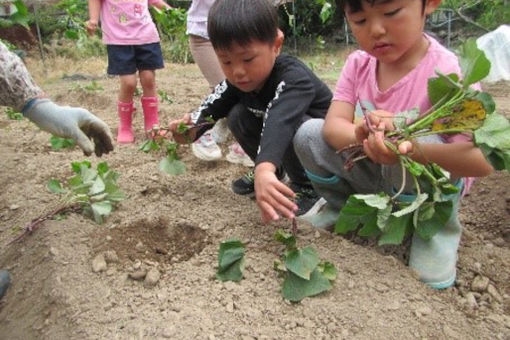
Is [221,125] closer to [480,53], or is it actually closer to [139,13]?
[139,13]

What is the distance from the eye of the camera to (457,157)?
50.6 inches

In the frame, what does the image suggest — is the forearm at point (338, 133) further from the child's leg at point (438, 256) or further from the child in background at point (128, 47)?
the child in background at point (128, 47)

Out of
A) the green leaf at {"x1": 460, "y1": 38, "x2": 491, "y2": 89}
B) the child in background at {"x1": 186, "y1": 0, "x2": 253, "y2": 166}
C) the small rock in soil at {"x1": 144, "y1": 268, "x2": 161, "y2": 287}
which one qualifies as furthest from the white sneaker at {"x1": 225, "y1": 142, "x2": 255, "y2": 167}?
the green leaf at {"x1": 460, "y1": 38, "x2": 491, "y2": 89}

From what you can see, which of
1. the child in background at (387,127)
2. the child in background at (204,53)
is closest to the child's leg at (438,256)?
the child in background at (387,127)

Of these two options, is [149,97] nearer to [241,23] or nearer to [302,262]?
[241,23]

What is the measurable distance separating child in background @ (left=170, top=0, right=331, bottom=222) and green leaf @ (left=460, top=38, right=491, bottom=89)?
0.50 m

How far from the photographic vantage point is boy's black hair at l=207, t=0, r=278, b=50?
1.58m

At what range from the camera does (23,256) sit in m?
1.62

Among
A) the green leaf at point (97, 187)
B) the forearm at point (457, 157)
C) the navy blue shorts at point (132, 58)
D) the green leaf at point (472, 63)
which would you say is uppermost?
the green leaf at point (472, 63)

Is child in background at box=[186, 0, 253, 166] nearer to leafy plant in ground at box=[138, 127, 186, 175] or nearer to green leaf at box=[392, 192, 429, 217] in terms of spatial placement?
leafy plant in ground at box=[138, 127, 186, 175]

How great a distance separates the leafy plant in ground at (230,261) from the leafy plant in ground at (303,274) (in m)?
0.10

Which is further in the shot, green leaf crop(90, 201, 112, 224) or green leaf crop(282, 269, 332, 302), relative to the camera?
green leaf crop(90, 201, 112, 224)

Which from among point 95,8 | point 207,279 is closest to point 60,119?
point 207,279

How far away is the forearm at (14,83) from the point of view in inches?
63.4
